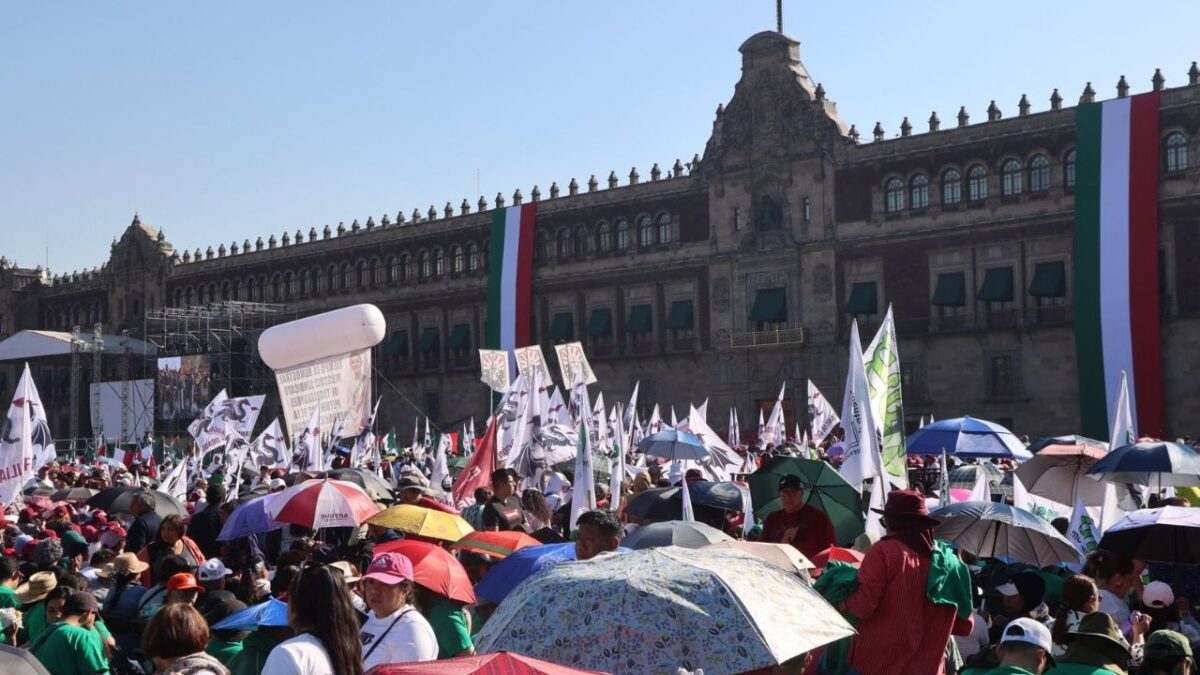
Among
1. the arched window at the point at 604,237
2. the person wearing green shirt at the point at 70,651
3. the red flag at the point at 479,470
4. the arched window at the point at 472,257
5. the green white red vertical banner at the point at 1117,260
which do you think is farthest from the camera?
the arched window at the point at 472,257

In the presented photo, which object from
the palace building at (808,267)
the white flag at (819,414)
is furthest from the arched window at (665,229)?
the white flag at (819,414)

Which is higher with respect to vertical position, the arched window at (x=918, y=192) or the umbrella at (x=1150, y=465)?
the arched window at (x=918, y=192)

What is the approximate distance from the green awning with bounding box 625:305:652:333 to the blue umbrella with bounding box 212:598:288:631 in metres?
41.8

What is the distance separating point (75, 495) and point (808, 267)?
29445 mm

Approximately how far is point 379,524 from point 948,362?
109 feet

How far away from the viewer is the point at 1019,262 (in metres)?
40.6

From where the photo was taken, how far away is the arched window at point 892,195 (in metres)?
42.8

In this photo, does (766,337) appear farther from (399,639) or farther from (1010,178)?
(399,639)

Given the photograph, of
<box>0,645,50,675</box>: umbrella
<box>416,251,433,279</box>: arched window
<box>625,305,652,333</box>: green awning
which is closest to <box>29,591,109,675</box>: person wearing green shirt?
<box>0,645,50,675</box>: umbrella

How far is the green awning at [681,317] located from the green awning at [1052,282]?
11465 mm

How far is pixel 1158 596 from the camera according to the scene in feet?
24.8

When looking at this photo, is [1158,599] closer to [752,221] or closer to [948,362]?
[948,362]

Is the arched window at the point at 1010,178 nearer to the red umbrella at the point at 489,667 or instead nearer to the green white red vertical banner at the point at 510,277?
the green white red vertical banner at the point at 510,277

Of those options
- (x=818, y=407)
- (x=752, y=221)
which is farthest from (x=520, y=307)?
(x=818, y=407)
